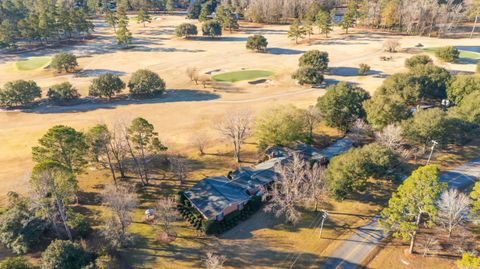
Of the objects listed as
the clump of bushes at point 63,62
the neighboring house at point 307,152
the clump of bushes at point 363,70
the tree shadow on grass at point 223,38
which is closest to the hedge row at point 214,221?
the neighboring house at point 307,152

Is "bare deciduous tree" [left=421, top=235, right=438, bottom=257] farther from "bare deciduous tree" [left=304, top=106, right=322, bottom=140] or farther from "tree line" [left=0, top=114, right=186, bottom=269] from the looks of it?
"tree line" [left=0, top=114, right=186, bottom=269]

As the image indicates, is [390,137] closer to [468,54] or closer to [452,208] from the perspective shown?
[452,208]

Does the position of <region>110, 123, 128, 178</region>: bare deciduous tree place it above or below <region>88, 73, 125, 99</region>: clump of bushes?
below

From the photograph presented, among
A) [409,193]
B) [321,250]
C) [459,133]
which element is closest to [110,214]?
[321,250]

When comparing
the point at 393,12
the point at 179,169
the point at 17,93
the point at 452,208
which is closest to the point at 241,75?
the point at 179,169

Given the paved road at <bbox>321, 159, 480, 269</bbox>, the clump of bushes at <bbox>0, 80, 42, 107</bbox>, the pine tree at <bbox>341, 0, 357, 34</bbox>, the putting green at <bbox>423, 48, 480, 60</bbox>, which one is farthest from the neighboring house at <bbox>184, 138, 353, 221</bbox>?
the pine tree at <bbox>341, 0, 357, 34</bbox>

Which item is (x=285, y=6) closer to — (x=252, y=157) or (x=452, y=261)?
(x=252, y=157)
